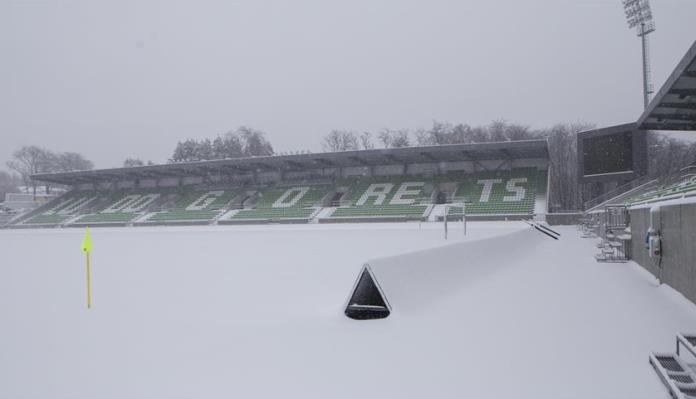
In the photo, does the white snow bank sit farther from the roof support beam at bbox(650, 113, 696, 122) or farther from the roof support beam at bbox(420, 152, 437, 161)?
the roof support beam at bbox(420, 152, 437, 161)

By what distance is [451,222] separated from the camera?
34.1m

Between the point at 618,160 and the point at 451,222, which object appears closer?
the point at 618,160

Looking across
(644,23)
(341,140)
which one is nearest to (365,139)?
(341,140)

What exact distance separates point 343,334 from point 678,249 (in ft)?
20.1

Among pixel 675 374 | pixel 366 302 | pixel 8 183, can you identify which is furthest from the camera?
pixel 8 183

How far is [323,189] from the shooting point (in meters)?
43.8

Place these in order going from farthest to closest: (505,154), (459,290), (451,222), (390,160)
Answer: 1. (390,160)
2. (505,154)
3. (451,222)
4. (459,290)

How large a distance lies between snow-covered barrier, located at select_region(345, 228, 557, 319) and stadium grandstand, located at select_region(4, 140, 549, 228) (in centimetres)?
2299

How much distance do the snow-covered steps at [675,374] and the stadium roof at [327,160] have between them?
3198cm

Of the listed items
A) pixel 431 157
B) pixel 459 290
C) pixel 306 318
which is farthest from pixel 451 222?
pixel 306 318

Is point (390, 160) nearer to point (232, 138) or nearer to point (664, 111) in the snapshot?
point (664, 111)

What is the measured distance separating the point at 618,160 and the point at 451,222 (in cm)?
1144

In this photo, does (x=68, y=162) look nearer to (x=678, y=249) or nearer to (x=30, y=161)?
(x=30, y=161)

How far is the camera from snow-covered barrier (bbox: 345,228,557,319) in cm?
624
